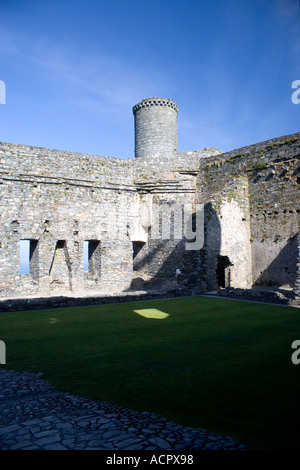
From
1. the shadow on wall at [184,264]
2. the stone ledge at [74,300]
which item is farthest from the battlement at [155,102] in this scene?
the stone ledge at [74,300]

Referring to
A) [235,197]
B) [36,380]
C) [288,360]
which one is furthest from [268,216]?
[36,380]

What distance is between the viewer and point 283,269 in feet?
51.9

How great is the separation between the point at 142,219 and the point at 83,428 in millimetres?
15911

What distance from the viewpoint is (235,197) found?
1689 centimetres

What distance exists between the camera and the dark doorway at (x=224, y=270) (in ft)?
54.1

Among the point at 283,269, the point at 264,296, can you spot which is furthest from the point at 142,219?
the point at 264,296

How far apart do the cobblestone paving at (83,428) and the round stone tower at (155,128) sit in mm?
24140

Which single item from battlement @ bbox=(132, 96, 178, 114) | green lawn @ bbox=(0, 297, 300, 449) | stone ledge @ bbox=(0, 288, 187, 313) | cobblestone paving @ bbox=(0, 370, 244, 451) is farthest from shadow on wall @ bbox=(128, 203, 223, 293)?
battlement @ bbox=(132, 96, 178, 114)

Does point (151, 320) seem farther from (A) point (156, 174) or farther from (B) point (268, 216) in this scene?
(A) point (156, 174)

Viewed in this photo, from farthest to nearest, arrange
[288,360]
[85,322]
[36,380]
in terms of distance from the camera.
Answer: [85,322] < [288,360] < [36,380]

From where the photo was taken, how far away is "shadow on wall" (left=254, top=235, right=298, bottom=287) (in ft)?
50.4

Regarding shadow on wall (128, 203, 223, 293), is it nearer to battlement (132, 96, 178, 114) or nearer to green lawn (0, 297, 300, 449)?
green lawn (0, 297, 300, 449)

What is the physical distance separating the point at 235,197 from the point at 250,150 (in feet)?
7.61

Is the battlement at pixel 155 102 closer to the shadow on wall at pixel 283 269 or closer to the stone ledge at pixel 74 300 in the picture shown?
the shadow on wall at pixel 283 269
